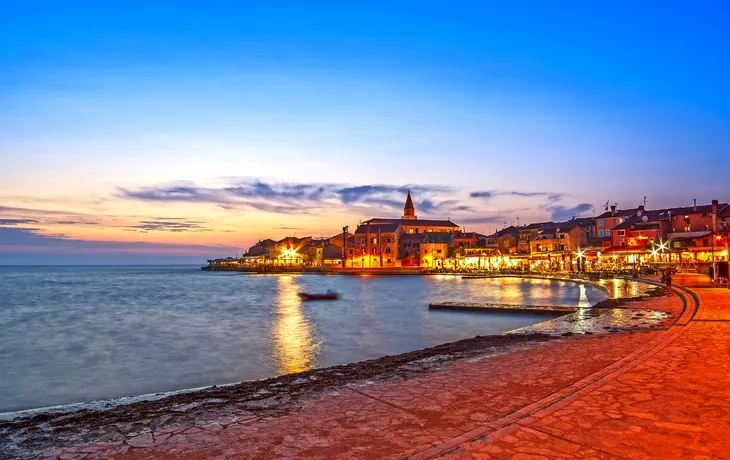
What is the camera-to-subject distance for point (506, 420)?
19.7ft

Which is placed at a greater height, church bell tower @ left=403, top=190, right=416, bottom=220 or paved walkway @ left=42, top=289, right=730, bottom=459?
church bell tower @ left=403, top=190, right=416, bottom=220

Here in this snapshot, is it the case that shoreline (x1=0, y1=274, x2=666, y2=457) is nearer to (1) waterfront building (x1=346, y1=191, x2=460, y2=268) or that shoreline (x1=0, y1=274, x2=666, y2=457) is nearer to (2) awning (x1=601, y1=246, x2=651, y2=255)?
(2) awning (x1=601, y1=246, x2=651, y2=255)

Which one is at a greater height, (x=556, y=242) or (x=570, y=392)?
(x=556, y=242)

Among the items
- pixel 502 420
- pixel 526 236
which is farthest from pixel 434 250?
pixel 502 420

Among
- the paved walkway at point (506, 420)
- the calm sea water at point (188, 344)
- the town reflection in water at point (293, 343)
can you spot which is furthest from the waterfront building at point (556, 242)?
the paved walkway at point (506, 420)

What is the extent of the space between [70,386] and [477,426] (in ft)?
40.9

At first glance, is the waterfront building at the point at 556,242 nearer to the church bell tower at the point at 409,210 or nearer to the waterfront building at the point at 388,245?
the waterfront building at the point at 388,245

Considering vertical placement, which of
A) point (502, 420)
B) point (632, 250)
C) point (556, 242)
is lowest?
point (502, 420)

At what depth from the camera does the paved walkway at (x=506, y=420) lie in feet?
17.0

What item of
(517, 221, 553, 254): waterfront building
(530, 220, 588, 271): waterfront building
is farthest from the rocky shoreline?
(517, 221, 553, 254): waterfront building

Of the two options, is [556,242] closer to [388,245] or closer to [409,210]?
[388,245]

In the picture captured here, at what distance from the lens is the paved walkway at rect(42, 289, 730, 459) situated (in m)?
5.17

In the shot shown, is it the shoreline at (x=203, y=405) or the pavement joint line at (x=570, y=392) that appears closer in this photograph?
the pavement joint line at (x=570, y=392)

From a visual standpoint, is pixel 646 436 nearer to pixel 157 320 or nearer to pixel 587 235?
pixel 157 320
